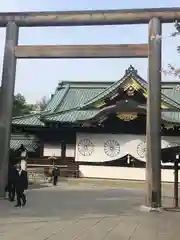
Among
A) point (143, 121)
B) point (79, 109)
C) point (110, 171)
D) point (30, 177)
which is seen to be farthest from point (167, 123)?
point (30, 177)

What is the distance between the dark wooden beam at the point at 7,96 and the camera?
14.2 meters

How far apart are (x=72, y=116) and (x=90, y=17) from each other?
47.4 feet

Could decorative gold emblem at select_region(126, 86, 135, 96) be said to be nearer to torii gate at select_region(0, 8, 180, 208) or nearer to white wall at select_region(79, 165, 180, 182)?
white wall at select_region(79, 165, 180, 182)

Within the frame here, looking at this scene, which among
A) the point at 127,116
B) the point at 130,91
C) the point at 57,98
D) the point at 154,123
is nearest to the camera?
the point at 154,123

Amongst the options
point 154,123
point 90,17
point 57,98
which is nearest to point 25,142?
point 57,98

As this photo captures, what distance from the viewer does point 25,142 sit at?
31719 mm

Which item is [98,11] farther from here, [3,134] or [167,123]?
[167,123]

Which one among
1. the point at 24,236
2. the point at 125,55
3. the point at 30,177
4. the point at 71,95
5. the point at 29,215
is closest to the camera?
the point at 24,236

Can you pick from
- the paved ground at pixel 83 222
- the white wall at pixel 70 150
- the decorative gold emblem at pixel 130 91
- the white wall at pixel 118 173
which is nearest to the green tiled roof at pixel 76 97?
the white wall at pixel 70 150

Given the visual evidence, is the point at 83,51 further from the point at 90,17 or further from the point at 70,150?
the point at 70,150

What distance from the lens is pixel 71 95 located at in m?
34.4

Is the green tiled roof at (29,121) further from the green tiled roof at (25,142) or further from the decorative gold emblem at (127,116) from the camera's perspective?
the decorative gold emblem at (127,116)

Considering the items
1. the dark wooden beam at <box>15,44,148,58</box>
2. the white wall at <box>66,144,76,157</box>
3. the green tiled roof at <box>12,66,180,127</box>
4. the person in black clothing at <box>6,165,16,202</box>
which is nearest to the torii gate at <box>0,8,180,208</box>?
the dark wooden beam at <box>15,44,148,58</box>

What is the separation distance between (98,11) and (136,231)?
8.53 metres
